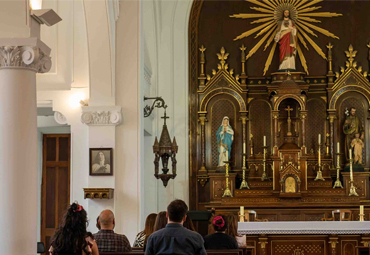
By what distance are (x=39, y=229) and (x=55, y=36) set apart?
4334mm

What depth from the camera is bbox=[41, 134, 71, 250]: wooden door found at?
46.8 feet

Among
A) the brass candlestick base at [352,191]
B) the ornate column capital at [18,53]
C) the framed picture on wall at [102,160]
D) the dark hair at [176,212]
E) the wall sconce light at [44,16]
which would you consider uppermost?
the wall sconce light at [44,16]

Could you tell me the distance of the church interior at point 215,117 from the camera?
37.0 ft

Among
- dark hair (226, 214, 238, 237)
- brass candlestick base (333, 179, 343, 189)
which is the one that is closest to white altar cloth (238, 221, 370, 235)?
dark hair (226, 214, 238, 237)

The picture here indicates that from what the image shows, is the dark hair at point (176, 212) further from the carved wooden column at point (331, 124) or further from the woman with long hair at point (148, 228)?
the carved wooden column at point (331, 124)

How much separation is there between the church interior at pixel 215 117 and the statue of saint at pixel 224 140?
0.03 metres

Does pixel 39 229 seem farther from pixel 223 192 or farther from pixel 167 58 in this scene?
pixel 167 58

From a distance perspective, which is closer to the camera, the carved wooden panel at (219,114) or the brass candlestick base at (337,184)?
the brass candlestick base at (337,184)

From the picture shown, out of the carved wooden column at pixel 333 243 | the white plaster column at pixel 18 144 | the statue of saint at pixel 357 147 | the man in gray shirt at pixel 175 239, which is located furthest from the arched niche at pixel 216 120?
the man in gray shirt at pixel 175 239

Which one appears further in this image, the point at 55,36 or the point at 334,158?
the point at 334,158

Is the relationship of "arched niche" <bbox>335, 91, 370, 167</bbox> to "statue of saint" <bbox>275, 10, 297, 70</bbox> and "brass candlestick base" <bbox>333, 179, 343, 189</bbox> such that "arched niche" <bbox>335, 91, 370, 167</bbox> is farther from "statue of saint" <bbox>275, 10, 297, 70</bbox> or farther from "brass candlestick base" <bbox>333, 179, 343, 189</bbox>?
"statue of saint" <bbox>275, 10, 297, 70</bbox>

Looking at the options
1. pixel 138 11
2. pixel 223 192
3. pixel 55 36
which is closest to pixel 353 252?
pixel 223 192

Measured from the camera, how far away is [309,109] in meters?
16.0

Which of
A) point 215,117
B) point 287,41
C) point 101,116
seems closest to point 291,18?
point 287,41
